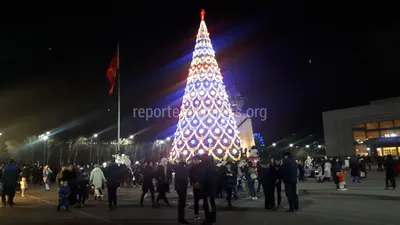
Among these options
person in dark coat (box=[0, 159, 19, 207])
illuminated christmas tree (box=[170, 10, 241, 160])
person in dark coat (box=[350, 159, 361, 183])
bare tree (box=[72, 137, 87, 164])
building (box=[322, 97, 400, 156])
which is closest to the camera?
person in dark coat (box=[0, 159, 19, 207])

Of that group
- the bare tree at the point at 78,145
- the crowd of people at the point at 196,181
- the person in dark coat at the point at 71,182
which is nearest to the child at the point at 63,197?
the crowd of people at the point at 196,181

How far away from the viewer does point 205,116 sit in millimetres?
25906

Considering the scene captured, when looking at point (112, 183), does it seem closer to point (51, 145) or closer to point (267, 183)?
point (267, 183)

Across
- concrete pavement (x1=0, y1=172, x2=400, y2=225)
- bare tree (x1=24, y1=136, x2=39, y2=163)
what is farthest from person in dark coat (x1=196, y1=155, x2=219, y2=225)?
bare tree (x1=24, y1=136, x2=39, y2=163)

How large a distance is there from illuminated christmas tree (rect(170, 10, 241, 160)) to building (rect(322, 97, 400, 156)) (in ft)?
130

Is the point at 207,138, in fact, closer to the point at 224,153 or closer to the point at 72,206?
the point at 224,153

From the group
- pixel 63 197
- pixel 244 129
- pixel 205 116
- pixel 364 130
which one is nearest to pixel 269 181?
pixel 63 197

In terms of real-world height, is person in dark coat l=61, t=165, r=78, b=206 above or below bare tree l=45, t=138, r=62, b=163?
below

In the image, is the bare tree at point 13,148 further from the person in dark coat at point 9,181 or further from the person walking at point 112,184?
the person walking at point 112,184

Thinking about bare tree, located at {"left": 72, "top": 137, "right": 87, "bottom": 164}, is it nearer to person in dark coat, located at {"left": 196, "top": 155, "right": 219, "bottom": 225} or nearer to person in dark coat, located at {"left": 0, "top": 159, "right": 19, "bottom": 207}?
person in dark coat, located at {"left": 0, "top": 159, "right": 19, "bottom": 207}

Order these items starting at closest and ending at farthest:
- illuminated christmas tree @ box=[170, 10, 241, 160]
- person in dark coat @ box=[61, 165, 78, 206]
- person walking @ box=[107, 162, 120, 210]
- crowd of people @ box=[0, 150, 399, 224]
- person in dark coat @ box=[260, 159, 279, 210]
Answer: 1. crowd of people @ box=[0, 150, 399, 224]
2. person in dark coat @ box=[260, 159, 279, 210]
3. person walking @ box=[107, 162, 120, 210]
4. person in dark coat @ box=[61, 165, 78, 206]
5. illuminated christmas tree @ box=[170, 10, 241, 160]

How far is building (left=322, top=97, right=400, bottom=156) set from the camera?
58156 millimetres

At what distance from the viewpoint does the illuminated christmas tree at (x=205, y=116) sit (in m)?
25.9

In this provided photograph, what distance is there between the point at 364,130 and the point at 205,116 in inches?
1861
